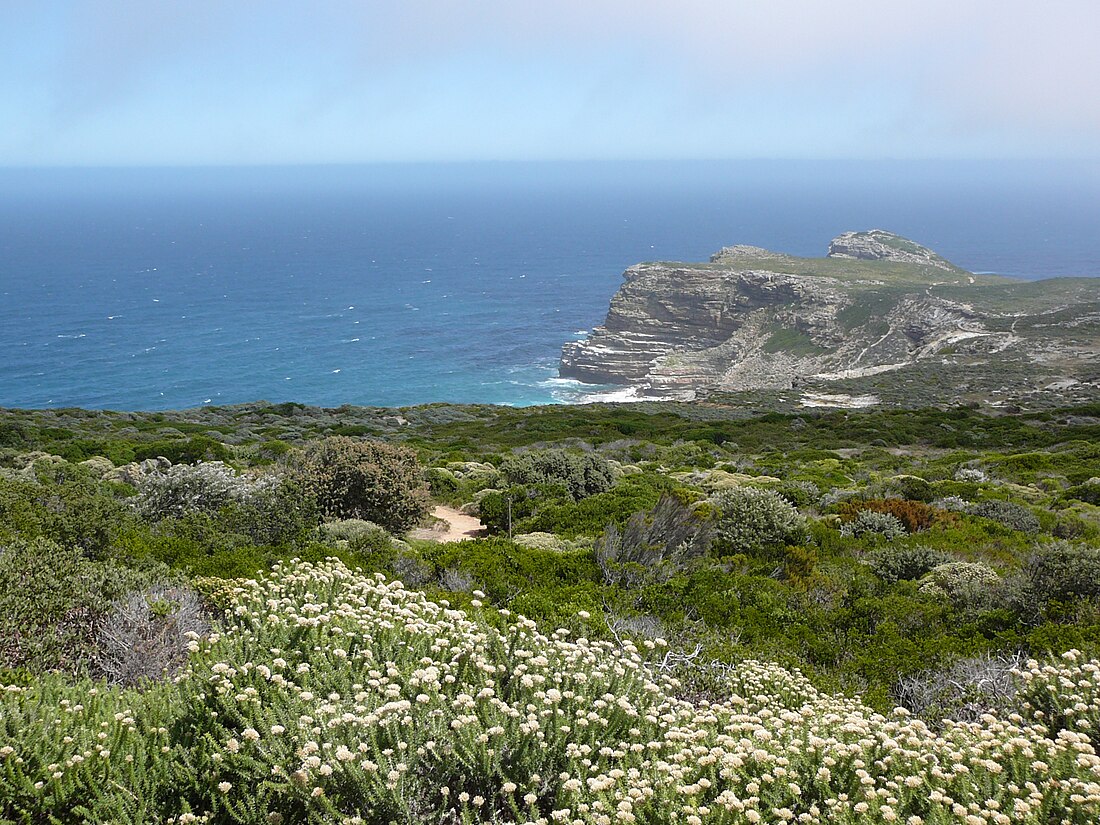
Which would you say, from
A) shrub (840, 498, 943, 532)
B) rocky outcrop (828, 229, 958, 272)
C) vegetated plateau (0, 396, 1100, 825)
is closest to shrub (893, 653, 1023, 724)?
vegetated plateau (0, 396, 1100, 825)

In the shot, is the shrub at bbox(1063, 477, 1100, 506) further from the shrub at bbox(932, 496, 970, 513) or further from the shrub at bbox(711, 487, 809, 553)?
the shrub at bbox(711, 487, 809, 553)

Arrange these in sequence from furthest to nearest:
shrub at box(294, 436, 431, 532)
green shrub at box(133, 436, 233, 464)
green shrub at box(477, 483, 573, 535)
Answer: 1. green shrub at box(133, 436, 233, 464)
2. green shrub at box(477, 483, 573, 535)
3. shrub at box(294, 436, 431, 532)

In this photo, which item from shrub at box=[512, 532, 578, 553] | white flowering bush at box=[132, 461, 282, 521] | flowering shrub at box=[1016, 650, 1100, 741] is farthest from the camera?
white flowering bush at box=[132, 461, 282, 521]

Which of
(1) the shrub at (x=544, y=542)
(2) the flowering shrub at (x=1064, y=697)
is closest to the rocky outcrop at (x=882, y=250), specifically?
(1) the shrub at (x=544, y=542)

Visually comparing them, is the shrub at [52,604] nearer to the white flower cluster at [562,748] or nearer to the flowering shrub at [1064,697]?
the white flower cluster at [562,748]

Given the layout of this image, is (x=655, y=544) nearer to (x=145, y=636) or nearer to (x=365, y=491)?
(x=365, y=491)

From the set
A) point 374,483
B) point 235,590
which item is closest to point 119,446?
point 374,483
